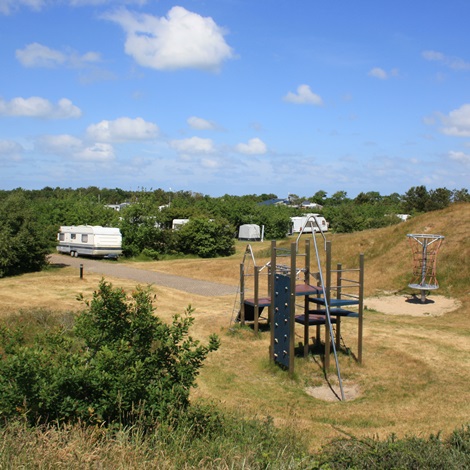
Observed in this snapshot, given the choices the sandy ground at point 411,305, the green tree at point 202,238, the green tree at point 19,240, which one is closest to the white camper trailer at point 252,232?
the green tree at point 202,238

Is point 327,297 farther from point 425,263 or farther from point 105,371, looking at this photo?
point 425,263

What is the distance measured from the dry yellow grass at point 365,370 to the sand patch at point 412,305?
422 mm

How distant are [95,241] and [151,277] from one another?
8926mm

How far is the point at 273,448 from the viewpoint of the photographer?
15.5ft

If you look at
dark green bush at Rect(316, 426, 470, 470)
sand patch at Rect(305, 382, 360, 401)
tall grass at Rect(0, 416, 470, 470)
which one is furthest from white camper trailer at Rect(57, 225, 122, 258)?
dark green bush at Rect(316, 426, 470, 470)

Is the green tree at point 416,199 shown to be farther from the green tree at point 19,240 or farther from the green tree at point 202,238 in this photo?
the green tree at point 19,240

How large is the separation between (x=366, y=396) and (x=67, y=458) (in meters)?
6.17

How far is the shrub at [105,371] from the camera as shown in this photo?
4426mm

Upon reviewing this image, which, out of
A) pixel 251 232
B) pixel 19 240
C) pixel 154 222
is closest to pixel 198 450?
pixel 19 240

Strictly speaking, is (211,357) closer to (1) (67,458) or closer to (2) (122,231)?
(1) (67,458)

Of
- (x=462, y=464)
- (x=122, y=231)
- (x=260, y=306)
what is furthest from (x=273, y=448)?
(x=122, y=231)

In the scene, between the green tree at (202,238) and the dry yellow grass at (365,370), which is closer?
the dry yellow grass at (365,370)

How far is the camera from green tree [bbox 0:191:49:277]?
24.7 m

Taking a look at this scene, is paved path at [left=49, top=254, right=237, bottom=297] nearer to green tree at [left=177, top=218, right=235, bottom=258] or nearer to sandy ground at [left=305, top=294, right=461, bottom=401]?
sandy ground at [left=305, top=294, right=461, bottom=401]
